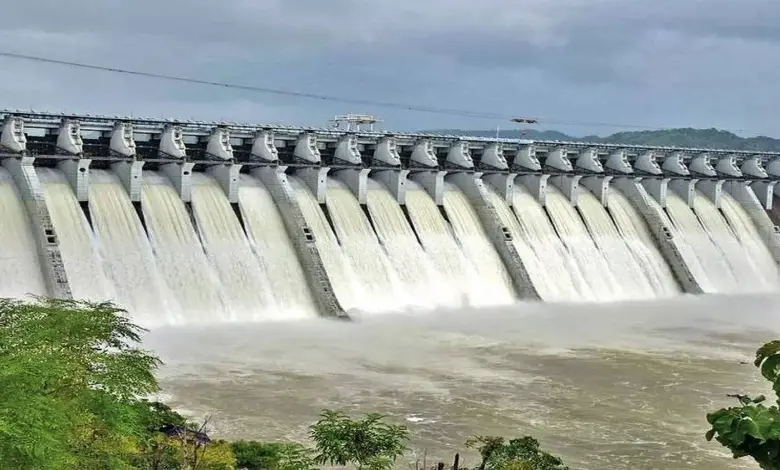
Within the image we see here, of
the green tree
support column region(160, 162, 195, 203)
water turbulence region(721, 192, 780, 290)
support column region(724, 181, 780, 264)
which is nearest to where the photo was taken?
the green tree

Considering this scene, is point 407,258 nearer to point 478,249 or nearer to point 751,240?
point 478,249

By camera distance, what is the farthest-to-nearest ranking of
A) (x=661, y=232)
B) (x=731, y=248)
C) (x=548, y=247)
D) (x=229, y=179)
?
(x=731, y=248), (x=661, y=232), (x=548, y=247), (x=229, y=179)

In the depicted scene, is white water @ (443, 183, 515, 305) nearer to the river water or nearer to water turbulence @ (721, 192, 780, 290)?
the river water

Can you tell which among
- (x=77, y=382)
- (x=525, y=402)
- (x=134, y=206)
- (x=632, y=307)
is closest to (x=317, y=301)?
(x=134, y=206)

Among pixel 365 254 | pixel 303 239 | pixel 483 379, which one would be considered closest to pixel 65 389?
pixel 483 379

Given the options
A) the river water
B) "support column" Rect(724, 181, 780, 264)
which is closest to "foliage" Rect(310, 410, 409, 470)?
the river water

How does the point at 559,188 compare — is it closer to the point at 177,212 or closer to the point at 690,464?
the point at 177,212
